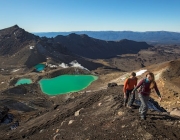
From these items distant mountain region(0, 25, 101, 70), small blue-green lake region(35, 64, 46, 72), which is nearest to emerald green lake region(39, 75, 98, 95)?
small blue-green lake region(35, 64, 46, 72)

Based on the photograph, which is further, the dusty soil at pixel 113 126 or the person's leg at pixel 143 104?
the person's leg at pixel 143 104

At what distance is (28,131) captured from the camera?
1975 centimetres

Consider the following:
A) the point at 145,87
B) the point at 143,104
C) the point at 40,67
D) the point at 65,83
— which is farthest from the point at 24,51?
the point at 145,87

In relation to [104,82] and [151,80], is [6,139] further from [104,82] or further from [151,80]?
[104,82]

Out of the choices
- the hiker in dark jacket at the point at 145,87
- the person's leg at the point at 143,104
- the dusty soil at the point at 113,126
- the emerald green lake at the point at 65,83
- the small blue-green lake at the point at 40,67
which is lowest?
the small blue-green lake at the point at 40,67

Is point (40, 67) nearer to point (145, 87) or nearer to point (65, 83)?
point (65, 83)

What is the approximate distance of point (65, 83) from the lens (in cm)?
6775

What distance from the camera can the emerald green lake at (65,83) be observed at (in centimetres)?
6097

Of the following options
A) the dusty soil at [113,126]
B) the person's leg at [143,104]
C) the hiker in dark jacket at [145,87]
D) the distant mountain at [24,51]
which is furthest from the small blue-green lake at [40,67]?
the hiker in dark jacket at [145,87]

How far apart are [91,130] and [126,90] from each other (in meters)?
3.45

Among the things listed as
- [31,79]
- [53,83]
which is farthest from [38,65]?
[53,83]

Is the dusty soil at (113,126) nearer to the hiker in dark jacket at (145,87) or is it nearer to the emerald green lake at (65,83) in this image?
the hiker in dark jacket at (145,87)

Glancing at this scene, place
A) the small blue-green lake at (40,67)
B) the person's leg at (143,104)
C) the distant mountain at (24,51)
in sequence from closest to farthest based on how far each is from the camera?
the person's leg at (143,104), the small blue-green lake at (40,67), the distant mountain at (24,51)

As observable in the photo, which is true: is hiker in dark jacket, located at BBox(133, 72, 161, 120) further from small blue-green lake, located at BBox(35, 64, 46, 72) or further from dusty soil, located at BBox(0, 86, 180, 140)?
small blue-green lake, located at BBox(35, 64, 46, 72)
